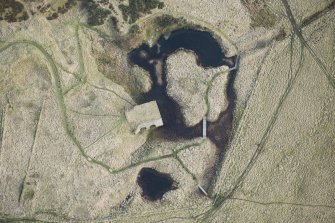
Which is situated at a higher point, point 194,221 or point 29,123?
point 29,123

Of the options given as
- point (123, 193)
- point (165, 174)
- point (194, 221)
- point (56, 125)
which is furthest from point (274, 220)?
point (56, 125)

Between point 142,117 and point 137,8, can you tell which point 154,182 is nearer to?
point 142,117

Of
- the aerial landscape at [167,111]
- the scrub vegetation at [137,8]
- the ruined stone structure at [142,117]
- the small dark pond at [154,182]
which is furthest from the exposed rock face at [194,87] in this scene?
the small dark pond at [154,182]

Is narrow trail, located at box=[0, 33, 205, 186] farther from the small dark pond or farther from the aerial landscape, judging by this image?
the small dark pond

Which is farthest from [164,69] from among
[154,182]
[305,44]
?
[305,44]

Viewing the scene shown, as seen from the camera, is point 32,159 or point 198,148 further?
point 198,148

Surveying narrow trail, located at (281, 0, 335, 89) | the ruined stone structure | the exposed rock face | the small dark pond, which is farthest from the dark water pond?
narrow trail, located at (281, 0, 335, 89)

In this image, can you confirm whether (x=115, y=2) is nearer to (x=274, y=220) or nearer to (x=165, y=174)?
(x=165, y=174)
